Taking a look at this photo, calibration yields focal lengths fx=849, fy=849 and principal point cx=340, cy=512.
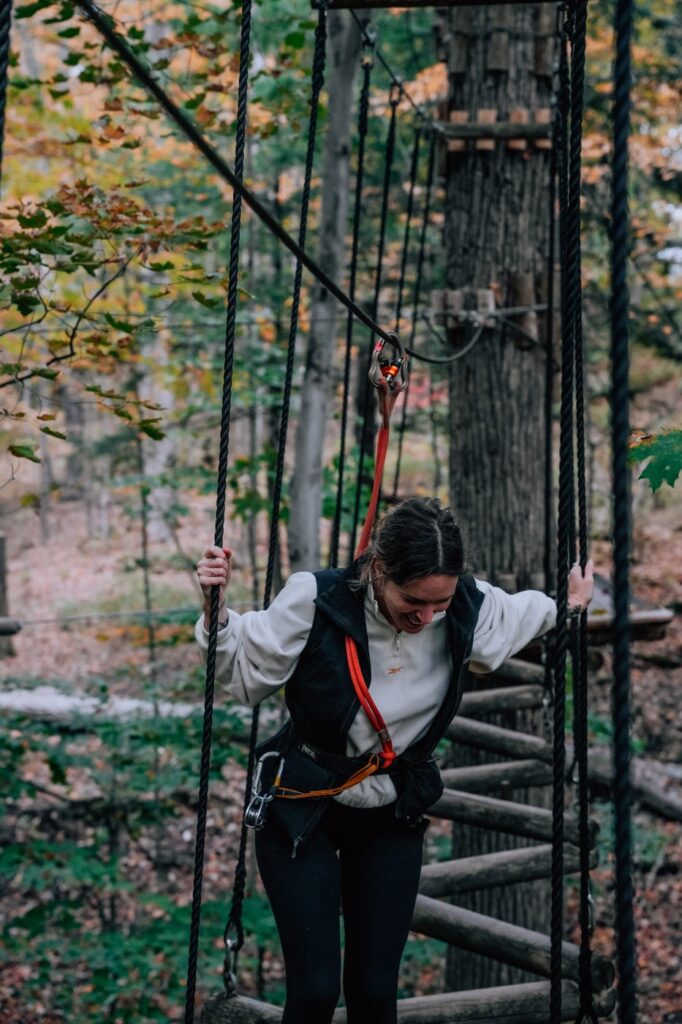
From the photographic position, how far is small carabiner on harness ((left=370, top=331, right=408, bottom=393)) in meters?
2.22

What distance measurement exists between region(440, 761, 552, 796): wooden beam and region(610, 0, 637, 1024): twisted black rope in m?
2.31

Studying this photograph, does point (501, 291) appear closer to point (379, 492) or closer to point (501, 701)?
point (501, 701)

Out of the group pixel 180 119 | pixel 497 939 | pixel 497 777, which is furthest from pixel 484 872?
pixel 180 119

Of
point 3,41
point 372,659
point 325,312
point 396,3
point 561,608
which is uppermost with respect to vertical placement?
point 396,3

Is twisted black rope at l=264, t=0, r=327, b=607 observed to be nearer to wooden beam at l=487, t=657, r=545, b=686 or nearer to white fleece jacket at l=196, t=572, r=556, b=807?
white fleece jacket at l=196, t=572, r=556, b=807

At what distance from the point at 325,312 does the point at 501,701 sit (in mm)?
2057

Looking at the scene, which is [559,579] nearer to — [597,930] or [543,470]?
Result: [543,470]

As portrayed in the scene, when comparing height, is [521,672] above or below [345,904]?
above

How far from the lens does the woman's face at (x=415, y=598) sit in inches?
67.6

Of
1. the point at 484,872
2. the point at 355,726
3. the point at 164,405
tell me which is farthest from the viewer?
the point at 164,405

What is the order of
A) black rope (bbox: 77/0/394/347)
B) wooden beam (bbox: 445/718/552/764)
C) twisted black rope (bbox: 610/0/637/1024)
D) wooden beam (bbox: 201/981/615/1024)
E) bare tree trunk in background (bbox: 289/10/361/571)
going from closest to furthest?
twisted black rope (bbox: 610/0/637/1024), black rope (bbox: 77/0/394/347), wooden beam (bbox: 201/981/615/1024), wooden beam (bbox: 445/718/552/764), bare tree trunk in background (bbox: 289/10/361/571)

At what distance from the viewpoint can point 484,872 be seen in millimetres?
2756

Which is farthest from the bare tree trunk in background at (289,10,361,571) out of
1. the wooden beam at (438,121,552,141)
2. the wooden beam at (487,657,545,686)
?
Answer: the wooden beam at (487,657,545,686)

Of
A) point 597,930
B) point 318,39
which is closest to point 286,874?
point 318,39
